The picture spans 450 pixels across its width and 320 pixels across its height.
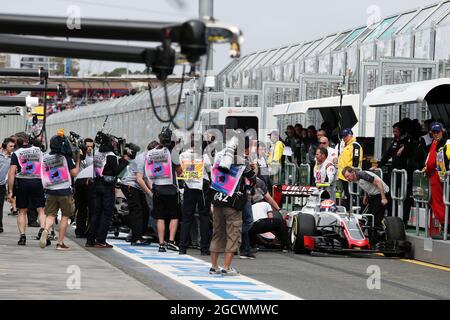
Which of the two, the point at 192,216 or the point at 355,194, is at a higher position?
the point at 355,194

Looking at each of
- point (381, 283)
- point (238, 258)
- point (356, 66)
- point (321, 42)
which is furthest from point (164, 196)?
point (321, 42)

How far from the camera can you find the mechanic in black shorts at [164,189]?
19984mm

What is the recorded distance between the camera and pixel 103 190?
66.8 feet

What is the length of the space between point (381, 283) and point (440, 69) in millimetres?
9333

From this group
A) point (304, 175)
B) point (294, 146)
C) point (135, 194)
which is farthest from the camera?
point (294, 146)

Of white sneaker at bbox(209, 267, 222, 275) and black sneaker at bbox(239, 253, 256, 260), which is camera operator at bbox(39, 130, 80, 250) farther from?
white sneaker at bbox(209, 267, 222, 275)

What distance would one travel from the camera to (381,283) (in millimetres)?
15500

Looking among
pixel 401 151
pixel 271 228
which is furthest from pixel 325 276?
pixel 401 151

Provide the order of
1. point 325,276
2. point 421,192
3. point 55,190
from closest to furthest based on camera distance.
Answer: point 325,276, point 421,192, point 55,190

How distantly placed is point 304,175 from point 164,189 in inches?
210

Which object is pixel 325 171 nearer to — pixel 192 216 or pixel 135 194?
pixel 192 216

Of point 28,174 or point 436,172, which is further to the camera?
point 28,174

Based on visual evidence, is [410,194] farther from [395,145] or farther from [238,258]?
[238,258]
